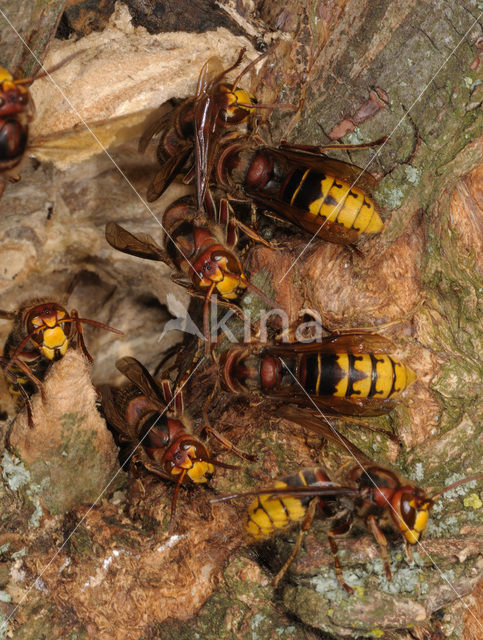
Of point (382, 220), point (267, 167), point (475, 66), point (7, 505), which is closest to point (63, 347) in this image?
point (7, 505)

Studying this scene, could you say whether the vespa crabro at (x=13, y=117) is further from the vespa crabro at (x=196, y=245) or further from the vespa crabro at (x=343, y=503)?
the vespa crabro at (x=343, y=503)

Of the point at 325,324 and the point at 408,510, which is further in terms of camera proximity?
the point at 325,324

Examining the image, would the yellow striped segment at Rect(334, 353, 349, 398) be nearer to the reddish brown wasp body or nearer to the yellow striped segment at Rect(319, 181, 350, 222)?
the yellow striped segment at Rect(319, 181, 350, 222)

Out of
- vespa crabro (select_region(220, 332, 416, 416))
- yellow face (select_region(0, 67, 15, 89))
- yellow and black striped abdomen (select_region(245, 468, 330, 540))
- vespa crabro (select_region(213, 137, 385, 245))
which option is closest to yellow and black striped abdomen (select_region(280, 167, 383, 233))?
vespa crabro (select_region(213, 137, 385, 245))

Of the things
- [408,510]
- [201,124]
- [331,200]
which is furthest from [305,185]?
[408,510]

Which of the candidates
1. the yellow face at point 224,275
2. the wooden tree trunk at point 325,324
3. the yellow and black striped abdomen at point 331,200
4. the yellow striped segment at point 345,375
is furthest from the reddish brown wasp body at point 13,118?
the yellow striped segment at point 345,375

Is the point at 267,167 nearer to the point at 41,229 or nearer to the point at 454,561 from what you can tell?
the point at 41,229

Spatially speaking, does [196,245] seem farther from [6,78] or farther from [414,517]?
[414,517]
